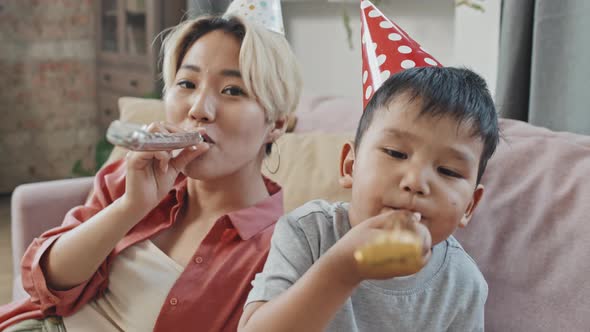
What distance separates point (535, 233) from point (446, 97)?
0.41 meters

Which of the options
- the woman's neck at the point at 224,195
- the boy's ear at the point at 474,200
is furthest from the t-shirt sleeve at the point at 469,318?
the woman's neck at the point at 224,195

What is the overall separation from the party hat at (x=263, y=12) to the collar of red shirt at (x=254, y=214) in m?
0.32

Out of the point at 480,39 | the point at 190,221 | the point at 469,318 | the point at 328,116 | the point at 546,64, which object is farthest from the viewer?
the point at 480,39

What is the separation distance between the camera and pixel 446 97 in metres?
0.86

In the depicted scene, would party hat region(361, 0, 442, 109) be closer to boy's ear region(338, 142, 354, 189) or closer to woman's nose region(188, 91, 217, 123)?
boy's ear region(338, 142, 354, 189)

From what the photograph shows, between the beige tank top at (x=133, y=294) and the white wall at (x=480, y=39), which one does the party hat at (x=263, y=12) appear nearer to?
the beige tank top at (x=133, y=294)

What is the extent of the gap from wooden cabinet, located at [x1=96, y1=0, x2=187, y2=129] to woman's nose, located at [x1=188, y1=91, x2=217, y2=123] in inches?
101

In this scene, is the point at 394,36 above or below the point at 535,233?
above

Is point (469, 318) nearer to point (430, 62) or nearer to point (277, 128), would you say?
point (430, 62)

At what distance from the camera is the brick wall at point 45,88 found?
12.1 feet

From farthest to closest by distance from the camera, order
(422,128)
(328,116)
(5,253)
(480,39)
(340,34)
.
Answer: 1. (5,253)
2. (340,34)
3. (480,39)
4. (328,116)
5. (422,128)

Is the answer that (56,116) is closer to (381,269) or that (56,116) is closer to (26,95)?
(26,95)

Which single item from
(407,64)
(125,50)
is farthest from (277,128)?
(125,50)

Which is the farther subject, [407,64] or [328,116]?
[328,116]
